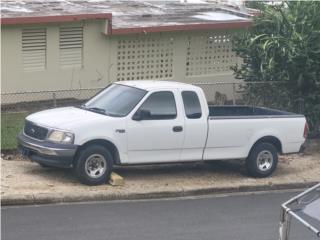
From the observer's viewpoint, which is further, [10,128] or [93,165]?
[10,128]

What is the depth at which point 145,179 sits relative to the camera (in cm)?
1378

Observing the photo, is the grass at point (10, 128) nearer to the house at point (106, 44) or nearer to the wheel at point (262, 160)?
the house at point (106, 44)

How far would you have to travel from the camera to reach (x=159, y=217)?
1155 cm

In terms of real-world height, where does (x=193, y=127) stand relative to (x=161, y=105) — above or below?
below

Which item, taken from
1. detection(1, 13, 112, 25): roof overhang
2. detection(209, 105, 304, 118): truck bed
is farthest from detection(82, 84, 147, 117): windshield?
detection(1, 13, 112, 25): roof overhang

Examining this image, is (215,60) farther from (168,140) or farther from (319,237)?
(319,237)

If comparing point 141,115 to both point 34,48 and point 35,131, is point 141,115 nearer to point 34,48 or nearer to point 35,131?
point 35,131

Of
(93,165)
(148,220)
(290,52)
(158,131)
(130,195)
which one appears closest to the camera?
(148,220)

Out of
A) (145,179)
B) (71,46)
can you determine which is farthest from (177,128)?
(71,46)

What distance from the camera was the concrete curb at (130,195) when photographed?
1179 cm

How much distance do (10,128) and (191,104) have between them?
442 cm

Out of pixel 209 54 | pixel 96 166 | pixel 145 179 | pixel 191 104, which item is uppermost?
pixel 191 104

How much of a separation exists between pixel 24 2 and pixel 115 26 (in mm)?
2554

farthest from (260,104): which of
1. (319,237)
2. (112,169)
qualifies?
(319,237)
